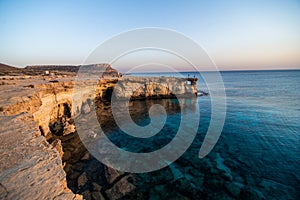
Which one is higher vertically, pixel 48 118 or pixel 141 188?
pixel 48 118

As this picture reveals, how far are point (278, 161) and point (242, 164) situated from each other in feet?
7.73

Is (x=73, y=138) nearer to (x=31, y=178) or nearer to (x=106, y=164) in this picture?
(x=106, y=164)

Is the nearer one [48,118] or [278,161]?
[278,161]

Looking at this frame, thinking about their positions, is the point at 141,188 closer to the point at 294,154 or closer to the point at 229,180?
the point at 229,180

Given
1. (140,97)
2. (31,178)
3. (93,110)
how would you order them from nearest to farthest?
(31,178) < (93,110) < (140,97)

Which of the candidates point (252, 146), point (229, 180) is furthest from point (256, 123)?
point (229, 180)

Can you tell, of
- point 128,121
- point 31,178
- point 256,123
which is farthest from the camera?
point 128,121

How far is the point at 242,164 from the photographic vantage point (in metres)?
8.65

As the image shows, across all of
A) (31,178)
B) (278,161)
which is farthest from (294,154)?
(31,178)

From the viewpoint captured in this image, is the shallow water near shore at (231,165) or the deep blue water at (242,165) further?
the deep blue water at (242,165)

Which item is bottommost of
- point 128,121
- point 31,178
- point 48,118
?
point 128,121

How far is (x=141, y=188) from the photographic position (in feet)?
22.6

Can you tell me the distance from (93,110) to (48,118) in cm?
761

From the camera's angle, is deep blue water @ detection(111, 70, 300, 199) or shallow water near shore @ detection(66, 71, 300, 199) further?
deep blue water @ detection(111, 70, 300, 199)
